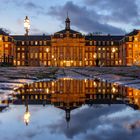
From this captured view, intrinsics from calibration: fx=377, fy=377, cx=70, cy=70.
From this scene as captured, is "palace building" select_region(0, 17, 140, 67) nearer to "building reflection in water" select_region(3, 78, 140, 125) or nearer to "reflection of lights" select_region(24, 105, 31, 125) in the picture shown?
"building reflection in water" select_region(3, 78, 140, 125)

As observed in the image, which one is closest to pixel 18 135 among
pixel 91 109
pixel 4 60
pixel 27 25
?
pixel 91 109

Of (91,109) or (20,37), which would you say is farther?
(20,37)

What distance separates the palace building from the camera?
163250 millimetres

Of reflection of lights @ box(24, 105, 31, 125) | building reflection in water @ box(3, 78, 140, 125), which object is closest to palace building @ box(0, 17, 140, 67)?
building reflection in water @ box(3, 78, 140, 125)

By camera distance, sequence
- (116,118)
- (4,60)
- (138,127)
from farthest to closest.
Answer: (4,60), (116,118), (138,127)

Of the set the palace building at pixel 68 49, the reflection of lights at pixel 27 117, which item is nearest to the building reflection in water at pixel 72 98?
the reflection of lights at pixel 27 117

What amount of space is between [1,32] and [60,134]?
148213mm

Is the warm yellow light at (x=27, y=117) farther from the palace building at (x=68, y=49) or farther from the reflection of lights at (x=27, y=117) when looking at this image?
the palace building at (x=68, y=49)

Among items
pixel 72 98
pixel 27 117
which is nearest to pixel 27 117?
pixel 27 117

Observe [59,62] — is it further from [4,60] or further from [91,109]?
[91,109]

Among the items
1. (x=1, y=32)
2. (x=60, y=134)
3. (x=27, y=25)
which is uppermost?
(x=1, y=32)

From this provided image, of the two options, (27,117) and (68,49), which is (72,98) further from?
(68,49)

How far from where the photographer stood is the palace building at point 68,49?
6427 inches

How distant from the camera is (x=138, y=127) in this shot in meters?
4.59
